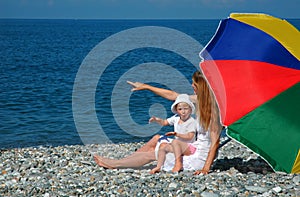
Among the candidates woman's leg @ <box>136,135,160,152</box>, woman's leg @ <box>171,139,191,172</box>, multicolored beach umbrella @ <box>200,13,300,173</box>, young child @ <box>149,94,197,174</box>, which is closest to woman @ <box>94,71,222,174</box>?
woman's leg @ <box>171,139,191,172</box>

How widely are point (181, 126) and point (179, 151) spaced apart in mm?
429

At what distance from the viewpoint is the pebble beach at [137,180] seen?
691 centimetres

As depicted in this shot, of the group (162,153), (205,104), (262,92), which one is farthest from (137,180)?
(262,92)

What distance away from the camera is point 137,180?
7504mm

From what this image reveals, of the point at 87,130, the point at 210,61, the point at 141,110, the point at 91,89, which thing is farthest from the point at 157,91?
the point at 91,89

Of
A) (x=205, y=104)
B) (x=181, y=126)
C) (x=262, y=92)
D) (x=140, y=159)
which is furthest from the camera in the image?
(x=140, y=159)

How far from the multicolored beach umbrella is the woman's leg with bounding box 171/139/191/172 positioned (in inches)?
40.5

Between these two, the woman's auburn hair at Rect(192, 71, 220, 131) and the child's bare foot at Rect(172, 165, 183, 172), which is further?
the child's bare foot at Rect(172, 165, 183, 172)

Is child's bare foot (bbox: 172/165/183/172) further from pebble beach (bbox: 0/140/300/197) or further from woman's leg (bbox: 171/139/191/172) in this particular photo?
pebble beach (bbox: 0/140/300/197)

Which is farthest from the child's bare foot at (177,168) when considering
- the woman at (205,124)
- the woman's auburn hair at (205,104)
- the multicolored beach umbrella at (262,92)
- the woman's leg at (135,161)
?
the multicolored beach umbrella at (262,92)

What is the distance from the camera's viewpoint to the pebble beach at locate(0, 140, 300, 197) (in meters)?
6.91

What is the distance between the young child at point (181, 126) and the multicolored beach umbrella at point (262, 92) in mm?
672

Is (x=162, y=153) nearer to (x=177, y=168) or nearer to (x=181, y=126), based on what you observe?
(x=177, y=168)

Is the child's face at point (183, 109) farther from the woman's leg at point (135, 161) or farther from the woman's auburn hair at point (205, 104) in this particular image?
the woman's leg at point (135, 161)
